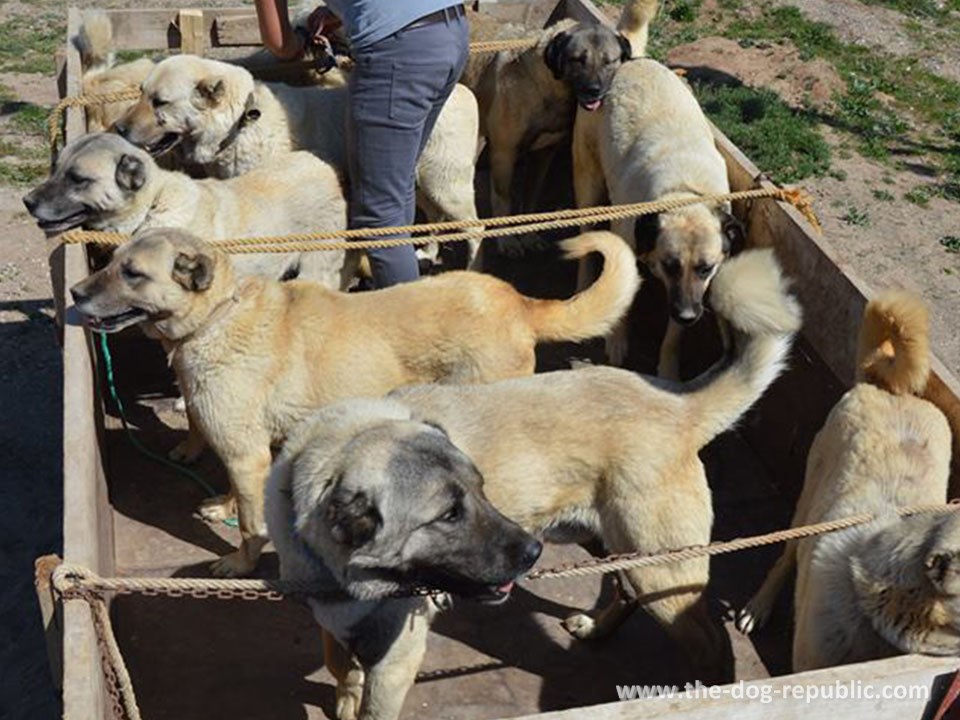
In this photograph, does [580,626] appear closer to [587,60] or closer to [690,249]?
[690,249]

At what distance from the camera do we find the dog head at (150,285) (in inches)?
176

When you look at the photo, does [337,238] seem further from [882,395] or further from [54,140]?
[882,395]

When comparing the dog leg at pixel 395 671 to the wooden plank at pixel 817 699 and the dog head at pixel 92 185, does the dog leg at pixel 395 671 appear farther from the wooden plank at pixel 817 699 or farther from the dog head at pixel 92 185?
the dog head at pixel 92 185

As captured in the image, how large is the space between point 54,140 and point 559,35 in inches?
123

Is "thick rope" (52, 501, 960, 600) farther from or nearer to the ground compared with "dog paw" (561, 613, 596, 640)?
farther from the ground

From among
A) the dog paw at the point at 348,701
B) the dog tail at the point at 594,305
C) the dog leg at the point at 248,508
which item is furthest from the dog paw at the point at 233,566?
the dog tail at the point at 594,305

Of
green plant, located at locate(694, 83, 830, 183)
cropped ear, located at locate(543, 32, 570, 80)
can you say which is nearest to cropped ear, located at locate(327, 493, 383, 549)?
cropped ear, located at locate(543, 32, 570, 80)

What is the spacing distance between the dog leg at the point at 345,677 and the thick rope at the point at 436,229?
178cm

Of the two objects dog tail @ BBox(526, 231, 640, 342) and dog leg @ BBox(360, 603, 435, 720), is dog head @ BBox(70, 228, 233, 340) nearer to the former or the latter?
dog tail @ BBox(526, 231, 640, 342)

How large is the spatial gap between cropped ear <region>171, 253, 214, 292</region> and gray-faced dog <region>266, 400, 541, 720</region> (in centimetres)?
108

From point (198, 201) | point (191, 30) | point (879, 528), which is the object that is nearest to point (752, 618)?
point (879, 528)

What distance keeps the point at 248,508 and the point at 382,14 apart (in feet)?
7.37

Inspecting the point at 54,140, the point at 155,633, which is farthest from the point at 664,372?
the point at 54,140

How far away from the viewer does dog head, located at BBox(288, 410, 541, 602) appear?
10.8ft
